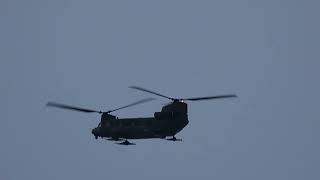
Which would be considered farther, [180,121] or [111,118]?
[111,118]

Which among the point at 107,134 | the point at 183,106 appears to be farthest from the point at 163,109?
the point at 107,134

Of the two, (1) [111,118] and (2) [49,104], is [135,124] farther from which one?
(2) [49,104]

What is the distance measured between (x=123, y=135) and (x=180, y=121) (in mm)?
9332

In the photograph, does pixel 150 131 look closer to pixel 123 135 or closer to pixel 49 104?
pixel 123 135

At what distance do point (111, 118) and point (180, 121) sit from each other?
12.2 metres

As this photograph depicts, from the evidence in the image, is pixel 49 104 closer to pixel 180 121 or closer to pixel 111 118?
pixel 111 118

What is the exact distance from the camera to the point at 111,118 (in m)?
117

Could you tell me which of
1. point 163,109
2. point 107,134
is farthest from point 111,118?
point 163,109

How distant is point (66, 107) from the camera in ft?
369

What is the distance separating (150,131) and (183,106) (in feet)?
19.1

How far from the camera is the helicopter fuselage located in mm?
109750

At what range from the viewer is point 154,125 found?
111m

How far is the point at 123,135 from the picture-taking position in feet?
373

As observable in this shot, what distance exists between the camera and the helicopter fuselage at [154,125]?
109750 mm
